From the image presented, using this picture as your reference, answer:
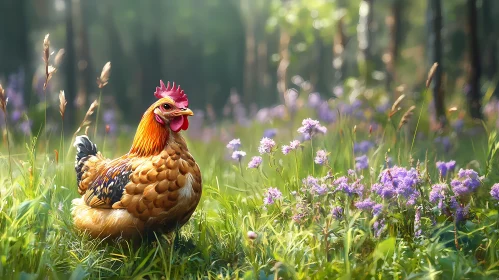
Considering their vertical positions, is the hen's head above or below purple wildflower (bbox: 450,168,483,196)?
above

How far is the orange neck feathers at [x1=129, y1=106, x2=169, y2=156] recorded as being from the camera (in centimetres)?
368

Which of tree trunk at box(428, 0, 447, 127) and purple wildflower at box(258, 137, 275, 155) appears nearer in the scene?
purple wildflower at box(258, 137, 275, 155)

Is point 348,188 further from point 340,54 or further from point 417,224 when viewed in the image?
point 340,54

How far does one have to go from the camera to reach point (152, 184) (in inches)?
140

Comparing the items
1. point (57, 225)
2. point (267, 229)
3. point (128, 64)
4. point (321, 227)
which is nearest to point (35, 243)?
point (57, 225)

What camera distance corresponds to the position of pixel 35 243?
348cm

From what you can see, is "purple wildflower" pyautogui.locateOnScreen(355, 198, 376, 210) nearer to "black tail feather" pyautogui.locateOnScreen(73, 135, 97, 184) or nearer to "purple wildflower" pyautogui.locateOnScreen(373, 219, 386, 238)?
"purple wildflower" pyautogui.locateOnScreen(373, 219, 386, 238)

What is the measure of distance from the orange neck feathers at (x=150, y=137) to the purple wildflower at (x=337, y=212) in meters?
1.19

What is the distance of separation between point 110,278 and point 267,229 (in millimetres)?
1081

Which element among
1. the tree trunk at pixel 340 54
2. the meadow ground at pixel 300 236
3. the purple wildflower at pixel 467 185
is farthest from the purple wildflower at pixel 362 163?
the tree trunk at pixel 340 54

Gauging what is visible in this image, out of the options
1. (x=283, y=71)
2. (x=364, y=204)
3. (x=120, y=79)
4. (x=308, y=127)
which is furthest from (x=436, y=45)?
(x=120, y=79)

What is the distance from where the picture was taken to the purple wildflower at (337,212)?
3.71 metres

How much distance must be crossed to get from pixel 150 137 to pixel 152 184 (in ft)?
1.12

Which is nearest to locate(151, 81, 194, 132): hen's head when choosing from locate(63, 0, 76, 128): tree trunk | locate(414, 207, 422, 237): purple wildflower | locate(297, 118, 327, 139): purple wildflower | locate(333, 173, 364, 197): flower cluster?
locate(297, 118, 327, 139): purple wildflower
